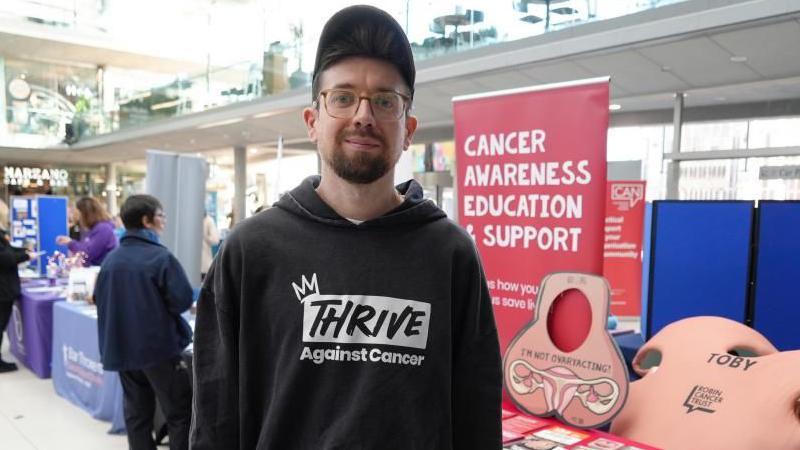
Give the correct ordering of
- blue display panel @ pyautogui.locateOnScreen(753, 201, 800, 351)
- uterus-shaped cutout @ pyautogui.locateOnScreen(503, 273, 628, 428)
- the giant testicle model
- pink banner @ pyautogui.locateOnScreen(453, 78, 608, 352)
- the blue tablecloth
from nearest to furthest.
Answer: the giant testicle model
uterus-shaped cutout @ pyautogui.locateOnScreen(503, 273, 628, 428)
pink banner @ pyautogui.locateOnScreen(453, 78, 608, 352)
blue display panel @ pyautogui.locateOnScreen(753, 201, 800, 351)
the blue tablecloth

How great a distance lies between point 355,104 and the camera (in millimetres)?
949

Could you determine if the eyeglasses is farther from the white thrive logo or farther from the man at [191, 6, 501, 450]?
the white thrive logo

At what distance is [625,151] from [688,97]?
48.2 inches

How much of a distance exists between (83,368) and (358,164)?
3923 millimetres

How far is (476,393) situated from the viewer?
40.1 inches

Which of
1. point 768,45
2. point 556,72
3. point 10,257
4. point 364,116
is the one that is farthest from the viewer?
point 556,72

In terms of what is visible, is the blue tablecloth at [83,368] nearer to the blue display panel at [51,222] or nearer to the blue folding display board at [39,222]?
the blue folding display board at [39,222]

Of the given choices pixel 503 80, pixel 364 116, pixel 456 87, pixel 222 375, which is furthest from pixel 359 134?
pixel 456 87

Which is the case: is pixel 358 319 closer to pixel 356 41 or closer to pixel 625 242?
pixel 356 41

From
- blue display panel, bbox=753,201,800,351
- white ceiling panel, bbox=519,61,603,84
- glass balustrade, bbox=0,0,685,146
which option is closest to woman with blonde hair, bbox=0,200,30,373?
glass balustrade, bbox=0,0,685,146

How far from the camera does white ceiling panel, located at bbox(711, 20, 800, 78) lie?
4.62m

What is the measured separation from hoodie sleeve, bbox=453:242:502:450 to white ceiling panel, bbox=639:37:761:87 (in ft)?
16.5

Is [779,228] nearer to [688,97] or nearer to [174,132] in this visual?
[688,97]

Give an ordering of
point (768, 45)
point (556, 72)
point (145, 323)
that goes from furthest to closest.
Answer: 1. point (556, 72)
2. point (768, 45)
3. point (145, 323)
